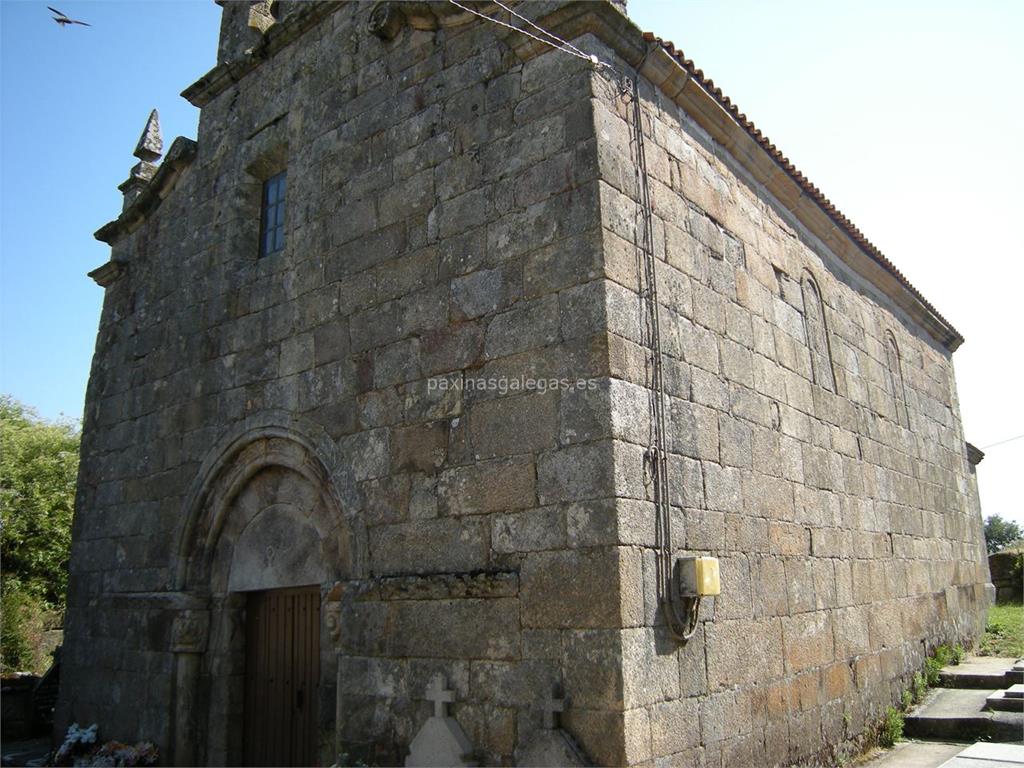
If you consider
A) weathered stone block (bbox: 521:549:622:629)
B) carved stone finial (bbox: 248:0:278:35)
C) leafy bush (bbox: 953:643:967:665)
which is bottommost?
leafy bush (bbox: 953:643:967:665)

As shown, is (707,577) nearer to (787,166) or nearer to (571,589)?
(571,589)

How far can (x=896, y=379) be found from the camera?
959cm

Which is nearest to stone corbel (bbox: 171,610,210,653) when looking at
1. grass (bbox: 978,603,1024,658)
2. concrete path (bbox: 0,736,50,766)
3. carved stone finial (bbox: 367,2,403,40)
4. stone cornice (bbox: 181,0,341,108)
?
concrete path (bbox: 0,736,50,766)

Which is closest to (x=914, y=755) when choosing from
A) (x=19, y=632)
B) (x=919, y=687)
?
(x=919, y=687)

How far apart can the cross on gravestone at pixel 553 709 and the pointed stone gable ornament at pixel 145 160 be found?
292 inches

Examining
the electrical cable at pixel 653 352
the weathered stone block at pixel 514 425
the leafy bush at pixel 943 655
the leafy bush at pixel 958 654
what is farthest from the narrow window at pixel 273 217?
the leafy bush at pixel 958 654

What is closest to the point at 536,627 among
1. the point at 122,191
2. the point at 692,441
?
the point at 692,441

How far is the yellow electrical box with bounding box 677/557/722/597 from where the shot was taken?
439cm

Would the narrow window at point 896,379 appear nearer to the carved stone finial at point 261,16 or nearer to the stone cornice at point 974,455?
the stone cornice at point 974,455

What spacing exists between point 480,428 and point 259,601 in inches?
113

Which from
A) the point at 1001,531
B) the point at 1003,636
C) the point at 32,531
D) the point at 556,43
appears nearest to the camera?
the point at 556,43

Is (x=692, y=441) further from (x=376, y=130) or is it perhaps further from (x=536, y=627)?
(x=376, y=130)

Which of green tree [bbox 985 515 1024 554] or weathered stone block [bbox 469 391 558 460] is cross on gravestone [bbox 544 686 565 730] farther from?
green tree [bbox 985 515 1024 554]

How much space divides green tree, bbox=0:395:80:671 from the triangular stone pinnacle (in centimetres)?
855
